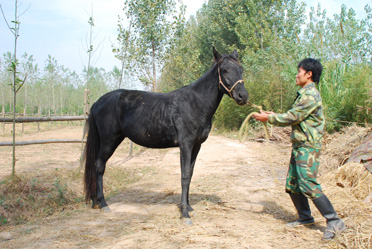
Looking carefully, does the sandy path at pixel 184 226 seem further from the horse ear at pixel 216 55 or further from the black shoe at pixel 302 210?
the horse ear at pixel 216 55

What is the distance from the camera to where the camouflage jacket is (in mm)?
2988

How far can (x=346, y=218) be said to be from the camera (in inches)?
128

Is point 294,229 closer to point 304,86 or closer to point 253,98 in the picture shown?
point 304,86

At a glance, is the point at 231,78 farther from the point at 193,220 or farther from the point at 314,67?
the point at 193,220

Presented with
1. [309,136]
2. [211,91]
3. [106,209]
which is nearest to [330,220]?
[309,136]

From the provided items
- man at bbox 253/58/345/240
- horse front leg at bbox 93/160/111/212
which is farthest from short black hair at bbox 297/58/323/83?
horse front leg at bbox 93/160/111/212

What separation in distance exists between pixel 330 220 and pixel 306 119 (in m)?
1.08

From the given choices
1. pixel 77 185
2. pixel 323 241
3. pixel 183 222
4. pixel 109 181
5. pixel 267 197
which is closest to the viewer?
pixel 323 241

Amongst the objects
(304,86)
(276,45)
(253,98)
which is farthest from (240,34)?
(304,86)

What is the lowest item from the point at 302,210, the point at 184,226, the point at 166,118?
the point at 184,226

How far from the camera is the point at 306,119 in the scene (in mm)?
3066

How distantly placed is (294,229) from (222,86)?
196 centimetres

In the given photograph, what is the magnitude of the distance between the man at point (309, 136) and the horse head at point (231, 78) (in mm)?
473

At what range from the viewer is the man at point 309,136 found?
116 inches
